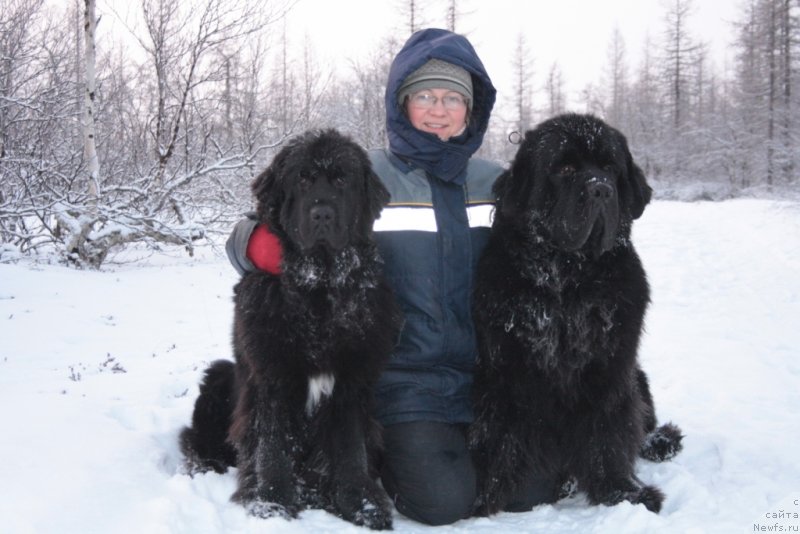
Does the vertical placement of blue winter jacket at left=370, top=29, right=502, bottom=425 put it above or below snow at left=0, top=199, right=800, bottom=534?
above

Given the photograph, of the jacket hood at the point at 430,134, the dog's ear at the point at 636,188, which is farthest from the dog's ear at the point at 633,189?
the jacket hood at the point at 430,134

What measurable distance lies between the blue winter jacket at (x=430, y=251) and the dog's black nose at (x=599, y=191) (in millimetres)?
714

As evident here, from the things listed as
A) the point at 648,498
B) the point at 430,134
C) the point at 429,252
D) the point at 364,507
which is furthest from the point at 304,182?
the point at 648,498

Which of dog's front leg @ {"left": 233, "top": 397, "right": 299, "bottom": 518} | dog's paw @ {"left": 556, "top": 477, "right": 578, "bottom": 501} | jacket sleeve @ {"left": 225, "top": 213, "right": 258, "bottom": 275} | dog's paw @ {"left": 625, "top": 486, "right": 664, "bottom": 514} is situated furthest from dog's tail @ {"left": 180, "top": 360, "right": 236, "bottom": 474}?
dog's paw @ {"left": 625, "top": 486, "right": 664, "bottom": 514}

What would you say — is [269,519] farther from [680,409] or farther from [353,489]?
[680,409]

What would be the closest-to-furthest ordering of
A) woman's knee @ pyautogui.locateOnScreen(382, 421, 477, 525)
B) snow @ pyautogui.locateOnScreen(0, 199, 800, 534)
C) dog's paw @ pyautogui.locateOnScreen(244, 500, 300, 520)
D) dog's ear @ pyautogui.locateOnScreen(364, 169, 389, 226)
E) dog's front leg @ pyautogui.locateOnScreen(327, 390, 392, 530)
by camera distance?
snow @ pyautogui.locateOnScreen(0, 199, 800, 534) < dog's paw @ pyautogui.locateOnScreen(244, 500, 300, 520) < dog's front leg @ pyautogui.locateOnScreen(327, 390, 392, 530) < woman's knee @ pyautogui.locateOnScreen(382, 421, 477, 525) < dog's ear @ pyautogui.locateOnScreen(364, 169, 389, 226)

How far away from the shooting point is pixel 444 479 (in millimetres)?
2803

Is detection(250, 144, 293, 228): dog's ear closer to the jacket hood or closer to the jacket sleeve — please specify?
the jacket sleeve

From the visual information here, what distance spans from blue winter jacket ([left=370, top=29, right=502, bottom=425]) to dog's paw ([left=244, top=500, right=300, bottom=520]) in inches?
26.0

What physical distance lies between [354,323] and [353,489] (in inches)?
27.4

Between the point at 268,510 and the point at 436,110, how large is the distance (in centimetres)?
214

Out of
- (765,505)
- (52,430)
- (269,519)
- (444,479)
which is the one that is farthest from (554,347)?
(52,430)

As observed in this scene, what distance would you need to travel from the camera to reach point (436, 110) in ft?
11.0

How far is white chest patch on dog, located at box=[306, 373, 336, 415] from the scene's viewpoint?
2635 millimetres
